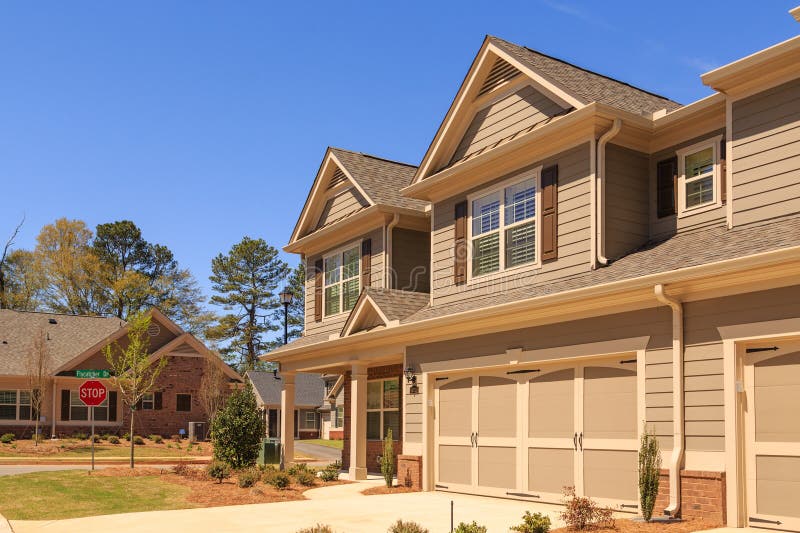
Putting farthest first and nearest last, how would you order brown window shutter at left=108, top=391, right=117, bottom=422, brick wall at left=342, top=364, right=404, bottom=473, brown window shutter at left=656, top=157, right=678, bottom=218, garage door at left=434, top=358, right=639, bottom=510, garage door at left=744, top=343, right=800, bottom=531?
1. brown window shutter at left=108, top=391, right=117, bottom=422
2. brick wall at left=342, top=364, right=404, bottom=473
3. brown window shutter at left=656, top=157, right=678, bottom=218
4. garage door at left=434, top=358, right=639, bottom=510
5. garage door at left=744, top=343, right=800, bottom=531

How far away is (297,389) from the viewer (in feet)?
193

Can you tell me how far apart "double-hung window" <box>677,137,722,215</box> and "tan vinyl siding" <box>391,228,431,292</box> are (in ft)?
28.2

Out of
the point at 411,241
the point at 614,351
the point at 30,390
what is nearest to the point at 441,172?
the point at 411,241

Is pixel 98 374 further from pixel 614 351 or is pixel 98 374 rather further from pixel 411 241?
pixel 614 351

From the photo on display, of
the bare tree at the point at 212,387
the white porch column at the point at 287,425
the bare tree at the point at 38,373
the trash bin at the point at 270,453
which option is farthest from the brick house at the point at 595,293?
the bare tree at the point at 212,387

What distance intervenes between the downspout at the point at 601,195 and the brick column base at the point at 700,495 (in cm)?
438

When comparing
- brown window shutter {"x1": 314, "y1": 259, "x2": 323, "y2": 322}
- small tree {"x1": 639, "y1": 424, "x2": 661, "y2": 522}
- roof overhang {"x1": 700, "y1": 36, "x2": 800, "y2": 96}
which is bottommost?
small tree {"x1": 639, "y1": 424, "x2": 661, "y2": 522}

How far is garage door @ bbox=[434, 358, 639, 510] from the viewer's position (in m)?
13.5

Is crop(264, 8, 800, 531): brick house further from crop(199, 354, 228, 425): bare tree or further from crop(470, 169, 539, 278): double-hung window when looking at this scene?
Result: crop(199, 354, 228, 425): bare tree

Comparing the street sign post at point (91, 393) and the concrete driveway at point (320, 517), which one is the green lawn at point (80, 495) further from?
the street sign post at point (91, 393)

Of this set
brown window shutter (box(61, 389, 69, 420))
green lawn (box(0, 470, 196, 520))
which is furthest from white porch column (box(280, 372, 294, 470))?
brown window shutter (box(61, 389, 69, 420))

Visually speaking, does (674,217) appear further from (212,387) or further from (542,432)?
(212,387)

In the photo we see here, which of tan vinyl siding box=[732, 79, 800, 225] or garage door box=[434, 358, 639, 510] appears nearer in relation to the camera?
tan vinyl siding box=[732, 79, 800, 225]

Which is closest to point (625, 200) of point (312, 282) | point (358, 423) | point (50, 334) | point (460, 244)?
point (460, 244)
